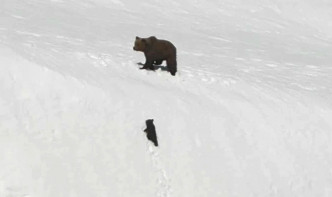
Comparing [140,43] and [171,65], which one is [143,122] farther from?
[171,65]

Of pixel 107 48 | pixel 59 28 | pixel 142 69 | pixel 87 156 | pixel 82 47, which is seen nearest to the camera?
pixel 87 156

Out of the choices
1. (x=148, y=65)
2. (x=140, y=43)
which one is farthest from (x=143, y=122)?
(x=148, y=65)

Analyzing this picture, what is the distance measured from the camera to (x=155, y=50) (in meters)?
13.2

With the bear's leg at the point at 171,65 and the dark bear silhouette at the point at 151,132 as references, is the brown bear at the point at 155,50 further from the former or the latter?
the dark bear silhouette at the point at 151,132

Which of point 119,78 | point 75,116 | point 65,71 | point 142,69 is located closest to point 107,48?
point 142,69

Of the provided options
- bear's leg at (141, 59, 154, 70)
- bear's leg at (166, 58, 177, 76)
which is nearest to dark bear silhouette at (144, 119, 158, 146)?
bear's leg at (141, 59, 154, 70)

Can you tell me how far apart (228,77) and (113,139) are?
19.7 feet

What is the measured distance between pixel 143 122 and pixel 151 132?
0.35m

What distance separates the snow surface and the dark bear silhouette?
6.7 inches

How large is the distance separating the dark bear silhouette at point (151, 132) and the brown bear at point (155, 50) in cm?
260

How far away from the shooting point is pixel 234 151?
12.2 meters

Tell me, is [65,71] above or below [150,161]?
above

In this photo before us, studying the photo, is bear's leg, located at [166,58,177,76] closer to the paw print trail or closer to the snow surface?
the snow surface

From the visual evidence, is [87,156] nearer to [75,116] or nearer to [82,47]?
[75,116]
